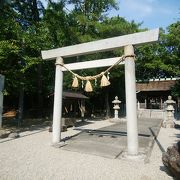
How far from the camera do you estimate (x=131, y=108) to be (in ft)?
23.0

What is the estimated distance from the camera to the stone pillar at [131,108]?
273 inches

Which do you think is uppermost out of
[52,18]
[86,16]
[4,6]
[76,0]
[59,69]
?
[76,0]

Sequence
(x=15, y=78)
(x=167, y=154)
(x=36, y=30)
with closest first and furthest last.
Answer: (x=167, y=154)
(x=15, y=78)
(x=36, y=30)

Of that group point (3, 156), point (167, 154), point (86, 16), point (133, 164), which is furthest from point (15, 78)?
point (86, 16)

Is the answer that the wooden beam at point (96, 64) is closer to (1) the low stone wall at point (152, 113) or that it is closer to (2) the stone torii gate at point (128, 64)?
(2) the stone torii gate at point (128, 64)

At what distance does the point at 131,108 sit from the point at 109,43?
243 centimetres

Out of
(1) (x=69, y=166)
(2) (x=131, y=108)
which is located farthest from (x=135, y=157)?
(1) (x=69, y=166)

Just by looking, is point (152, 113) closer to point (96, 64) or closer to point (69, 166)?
point (96, 64)

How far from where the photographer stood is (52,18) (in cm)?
1856

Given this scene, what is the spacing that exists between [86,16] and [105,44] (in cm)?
1482

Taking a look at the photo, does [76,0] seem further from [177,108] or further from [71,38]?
[177,108]

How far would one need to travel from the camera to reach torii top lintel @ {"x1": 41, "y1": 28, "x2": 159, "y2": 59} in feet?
22.7

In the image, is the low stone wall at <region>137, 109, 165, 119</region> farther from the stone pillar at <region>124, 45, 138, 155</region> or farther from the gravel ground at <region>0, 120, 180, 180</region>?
the stone pillar at <region>124, 45, 138, 155</region>

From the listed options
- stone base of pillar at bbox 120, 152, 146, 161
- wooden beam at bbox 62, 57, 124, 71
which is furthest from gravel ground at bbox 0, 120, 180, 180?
wooden beam at bbox 62, 57, 124, 71
